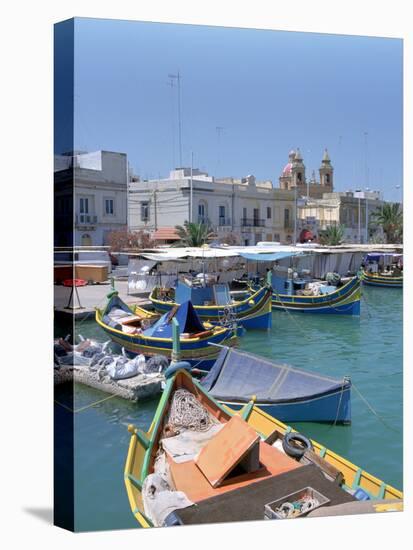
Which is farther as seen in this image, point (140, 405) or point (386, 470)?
point (140, 405)

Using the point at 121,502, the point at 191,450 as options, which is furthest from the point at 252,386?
the point at 121,502

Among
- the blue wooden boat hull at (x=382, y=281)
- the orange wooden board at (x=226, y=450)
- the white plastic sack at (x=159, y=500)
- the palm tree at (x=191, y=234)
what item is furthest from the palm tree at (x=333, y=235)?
the white plastic sack at (x=159, y=500)

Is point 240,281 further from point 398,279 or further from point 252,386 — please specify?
point 252,386

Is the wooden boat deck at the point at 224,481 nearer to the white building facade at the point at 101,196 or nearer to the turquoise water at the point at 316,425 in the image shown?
the turquoise water at the point at 316,425

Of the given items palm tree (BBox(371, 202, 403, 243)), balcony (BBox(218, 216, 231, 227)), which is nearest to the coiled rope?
balcony (BBox(218, 216, 231, 227))

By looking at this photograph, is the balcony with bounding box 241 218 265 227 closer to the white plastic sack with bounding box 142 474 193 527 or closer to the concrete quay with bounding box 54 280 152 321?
the concrete quay with bounding box 54 280 152 321

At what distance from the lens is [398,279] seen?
2723cm

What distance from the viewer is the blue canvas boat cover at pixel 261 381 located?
8164 mm

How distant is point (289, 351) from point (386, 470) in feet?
23.7

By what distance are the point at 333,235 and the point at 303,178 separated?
20.6 ft

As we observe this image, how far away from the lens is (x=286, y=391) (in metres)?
8.23

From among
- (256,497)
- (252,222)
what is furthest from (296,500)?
(252,222)

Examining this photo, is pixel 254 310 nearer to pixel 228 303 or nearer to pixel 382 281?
pixel 228 303

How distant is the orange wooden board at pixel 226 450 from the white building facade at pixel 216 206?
17.5 m
